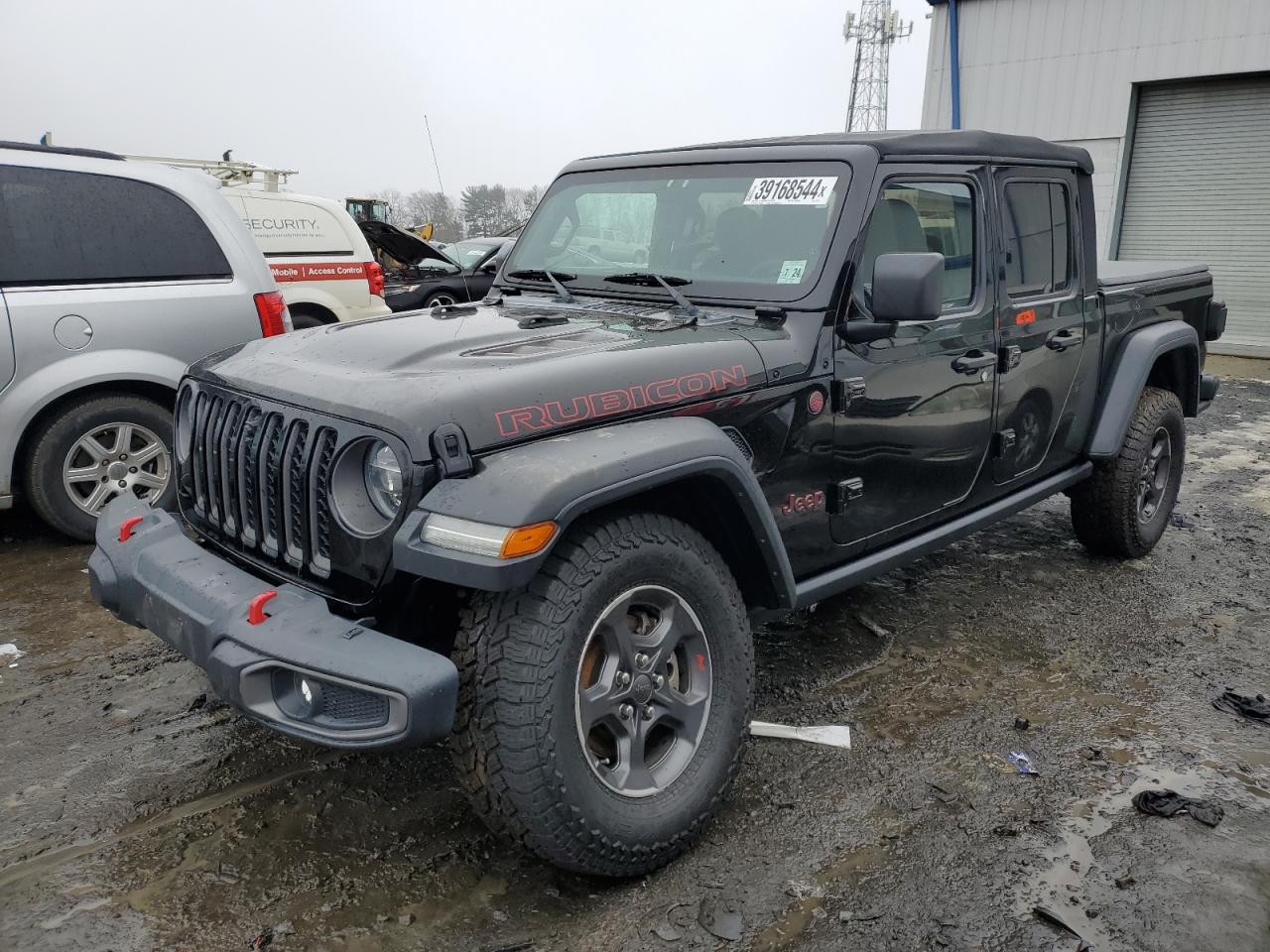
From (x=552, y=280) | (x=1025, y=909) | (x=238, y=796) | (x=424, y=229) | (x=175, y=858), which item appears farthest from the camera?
(x=424, y=229)

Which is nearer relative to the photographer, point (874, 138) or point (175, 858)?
point (175, 858)

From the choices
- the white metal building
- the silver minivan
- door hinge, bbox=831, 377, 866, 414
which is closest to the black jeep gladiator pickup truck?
door hinge, bbox=831, 377, 866, 414

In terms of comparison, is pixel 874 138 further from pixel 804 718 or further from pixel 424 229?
pixel 424 229

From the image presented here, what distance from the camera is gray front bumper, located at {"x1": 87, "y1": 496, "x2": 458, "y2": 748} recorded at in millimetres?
2051

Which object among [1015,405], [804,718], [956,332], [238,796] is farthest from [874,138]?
[238,796]

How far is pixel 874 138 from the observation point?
3340mm

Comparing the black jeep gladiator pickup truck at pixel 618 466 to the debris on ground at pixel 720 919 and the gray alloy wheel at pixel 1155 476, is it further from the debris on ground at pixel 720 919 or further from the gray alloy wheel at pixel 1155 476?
the gray alloy wheel at pixel 1155 476

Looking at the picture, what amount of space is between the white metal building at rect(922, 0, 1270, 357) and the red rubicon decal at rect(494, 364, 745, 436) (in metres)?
12.6

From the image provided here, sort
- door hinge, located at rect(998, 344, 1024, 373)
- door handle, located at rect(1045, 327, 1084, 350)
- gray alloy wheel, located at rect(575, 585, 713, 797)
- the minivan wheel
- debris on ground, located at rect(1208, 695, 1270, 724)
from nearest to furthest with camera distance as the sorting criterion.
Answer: gray alloy wheel, located at rect(575, 585, 713, 797) < debris on ground, located at rect(1208, 695, 1270, 724) < door hinge, located at rect(998, 344, 1024, 373) < door handle, located at rect(1045, 327, 1084, 350) < the minivan wheel

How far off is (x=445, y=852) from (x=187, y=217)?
12.9 feet

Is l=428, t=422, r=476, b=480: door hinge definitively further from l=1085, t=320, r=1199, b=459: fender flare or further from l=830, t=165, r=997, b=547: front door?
l=1085, t=320, r=1199, b=459: fender flare

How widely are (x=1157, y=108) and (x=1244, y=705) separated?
12.1 m

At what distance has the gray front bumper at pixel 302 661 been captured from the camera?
205cm

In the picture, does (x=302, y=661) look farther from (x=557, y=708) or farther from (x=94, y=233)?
(x=94, y=233)
